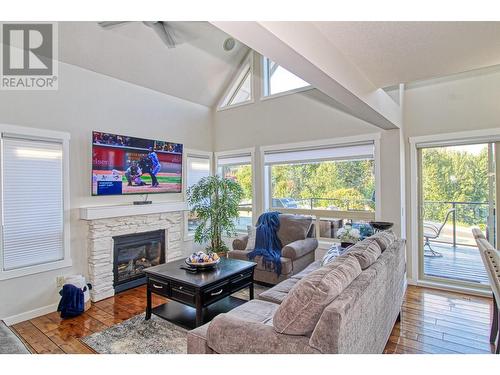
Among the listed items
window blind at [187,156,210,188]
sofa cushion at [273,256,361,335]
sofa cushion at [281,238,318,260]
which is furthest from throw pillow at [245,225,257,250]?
sofa cushion at [273,256,361,335]

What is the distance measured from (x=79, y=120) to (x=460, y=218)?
536 cm

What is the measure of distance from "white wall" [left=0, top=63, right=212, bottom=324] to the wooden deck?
13.8 ft

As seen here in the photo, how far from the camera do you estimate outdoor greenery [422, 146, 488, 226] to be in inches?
147

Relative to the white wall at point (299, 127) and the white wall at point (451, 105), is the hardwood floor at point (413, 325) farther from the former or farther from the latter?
the white wall at point (299, 127)

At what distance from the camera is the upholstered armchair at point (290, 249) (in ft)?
12.6

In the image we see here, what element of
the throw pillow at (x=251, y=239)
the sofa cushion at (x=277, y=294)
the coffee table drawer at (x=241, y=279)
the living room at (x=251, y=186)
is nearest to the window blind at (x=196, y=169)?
the living room at (x=251, y=186)

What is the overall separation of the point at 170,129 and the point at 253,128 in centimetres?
150

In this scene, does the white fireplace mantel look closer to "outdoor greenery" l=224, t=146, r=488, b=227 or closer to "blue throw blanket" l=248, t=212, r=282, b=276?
"blue throw blanket" l=248, t=212, r=282, b=276

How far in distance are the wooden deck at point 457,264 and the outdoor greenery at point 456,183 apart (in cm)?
42

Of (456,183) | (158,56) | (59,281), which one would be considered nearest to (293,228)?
(456,183)

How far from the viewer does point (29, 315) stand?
10.7 ft

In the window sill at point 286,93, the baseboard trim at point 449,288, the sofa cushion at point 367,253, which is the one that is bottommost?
the baseboard trim at point 449,288

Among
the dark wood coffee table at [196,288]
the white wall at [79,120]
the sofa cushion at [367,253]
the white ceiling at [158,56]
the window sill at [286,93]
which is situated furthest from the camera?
the window sill at [286,93]

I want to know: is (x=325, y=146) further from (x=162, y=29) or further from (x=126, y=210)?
(x=126, y=210)
